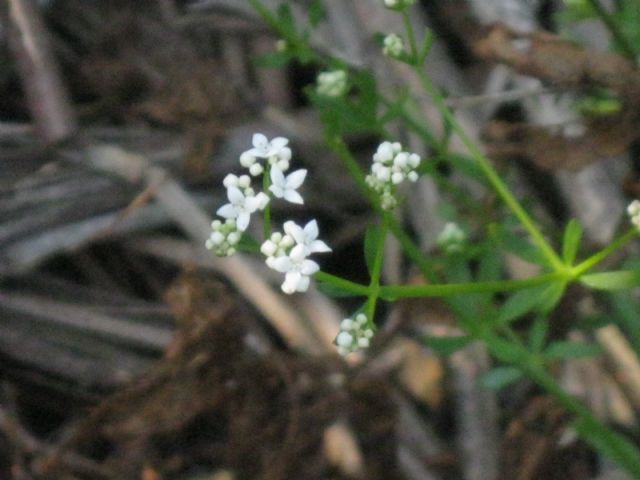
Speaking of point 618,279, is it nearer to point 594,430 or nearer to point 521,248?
point 521,248

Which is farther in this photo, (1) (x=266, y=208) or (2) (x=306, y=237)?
(1) (x=266, y=208)

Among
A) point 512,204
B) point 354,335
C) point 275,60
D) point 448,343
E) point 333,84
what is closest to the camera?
point 354,335

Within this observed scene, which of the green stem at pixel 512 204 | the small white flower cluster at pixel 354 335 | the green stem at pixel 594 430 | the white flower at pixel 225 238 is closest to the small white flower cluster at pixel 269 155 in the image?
the white flower at pixel 225 238

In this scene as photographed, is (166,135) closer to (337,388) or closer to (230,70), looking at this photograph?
(230,70)

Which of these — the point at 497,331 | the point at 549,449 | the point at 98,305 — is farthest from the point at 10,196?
the point at 549,449

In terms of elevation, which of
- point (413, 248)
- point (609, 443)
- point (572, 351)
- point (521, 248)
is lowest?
point (609, 443)

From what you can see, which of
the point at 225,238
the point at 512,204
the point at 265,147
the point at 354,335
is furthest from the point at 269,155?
the point at 512,204

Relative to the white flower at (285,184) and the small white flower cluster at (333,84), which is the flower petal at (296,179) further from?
the small white flower cluster at (333,84)
